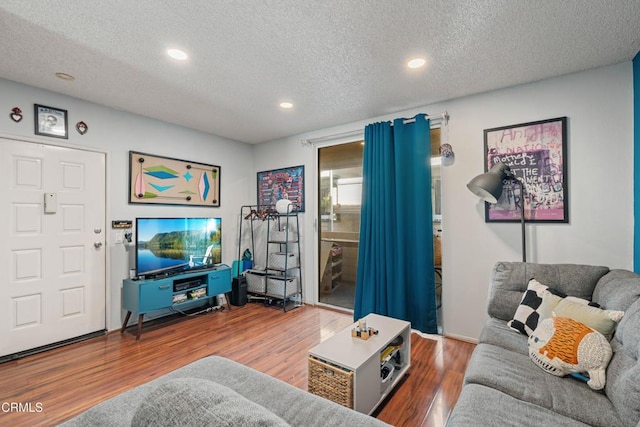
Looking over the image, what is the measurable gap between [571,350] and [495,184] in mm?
1313

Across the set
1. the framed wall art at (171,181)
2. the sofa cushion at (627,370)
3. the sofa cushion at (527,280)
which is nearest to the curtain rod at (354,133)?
the framed wall art at (171,181)

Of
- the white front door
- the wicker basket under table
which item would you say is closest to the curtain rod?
the white front door

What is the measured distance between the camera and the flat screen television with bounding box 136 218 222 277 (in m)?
3.14

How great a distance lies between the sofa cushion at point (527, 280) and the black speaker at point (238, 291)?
3.02 meters

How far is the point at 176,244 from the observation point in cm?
344

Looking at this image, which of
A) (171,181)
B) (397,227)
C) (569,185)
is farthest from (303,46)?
(171,181)

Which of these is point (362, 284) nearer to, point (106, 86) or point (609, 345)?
point (609, 345)

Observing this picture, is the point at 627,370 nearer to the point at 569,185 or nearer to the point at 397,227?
the point at 569,185

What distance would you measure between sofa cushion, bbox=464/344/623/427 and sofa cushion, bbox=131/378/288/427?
1.22 m

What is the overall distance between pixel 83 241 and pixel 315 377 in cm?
276

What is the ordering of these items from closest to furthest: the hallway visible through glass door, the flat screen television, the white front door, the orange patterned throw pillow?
the orange patterned throw pillow, the white front door, the flat screen television, the hallway visible through glass door

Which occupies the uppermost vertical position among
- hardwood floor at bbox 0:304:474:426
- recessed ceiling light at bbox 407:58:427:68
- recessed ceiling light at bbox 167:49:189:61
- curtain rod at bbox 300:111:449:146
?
recessed ceiling light at bbox 407:58:427:68

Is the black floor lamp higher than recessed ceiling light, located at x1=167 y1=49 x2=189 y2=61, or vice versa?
recessed ceiling light, located at x1=167 y1=49 x2=189 y2=61

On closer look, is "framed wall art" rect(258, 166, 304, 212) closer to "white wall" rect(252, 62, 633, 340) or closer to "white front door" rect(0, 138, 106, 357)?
"white wall" rect(252, 62, 633, 340)
